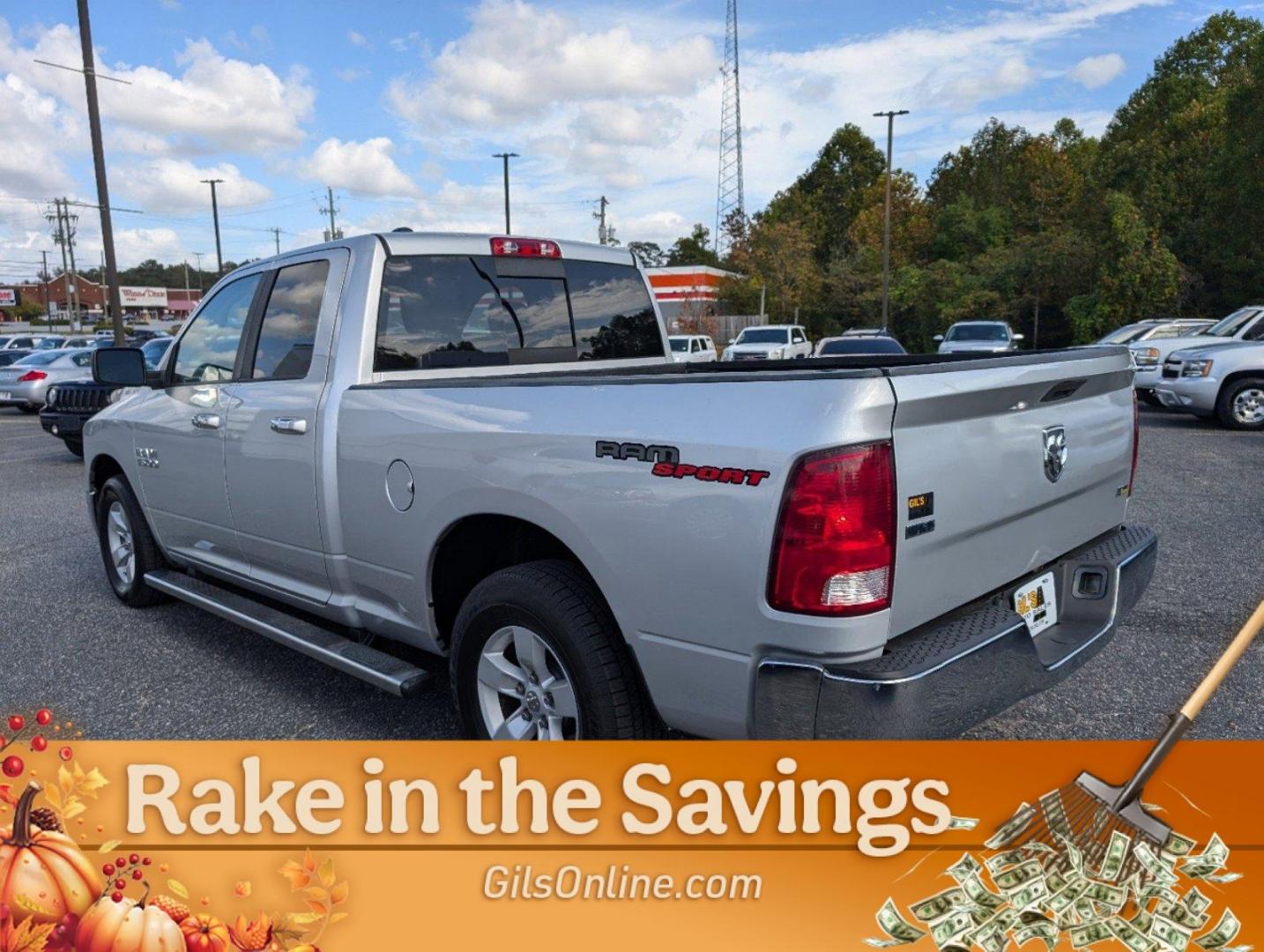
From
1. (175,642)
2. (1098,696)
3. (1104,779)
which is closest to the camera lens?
(1104,779)

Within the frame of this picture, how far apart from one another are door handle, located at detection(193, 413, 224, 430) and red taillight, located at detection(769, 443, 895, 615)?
2.94 metres

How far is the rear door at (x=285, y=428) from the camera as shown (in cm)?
363

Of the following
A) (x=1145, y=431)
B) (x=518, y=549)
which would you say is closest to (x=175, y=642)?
(x=518, y=549)

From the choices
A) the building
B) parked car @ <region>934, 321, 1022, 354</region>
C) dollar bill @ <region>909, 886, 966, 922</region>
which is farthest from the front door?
the building

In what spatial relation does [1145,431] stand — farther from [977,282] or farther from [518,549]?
[977,282]

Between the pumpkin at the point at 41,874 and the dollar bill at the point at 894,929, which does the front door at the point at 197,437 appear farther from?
the dollar bill at the point at 894,929

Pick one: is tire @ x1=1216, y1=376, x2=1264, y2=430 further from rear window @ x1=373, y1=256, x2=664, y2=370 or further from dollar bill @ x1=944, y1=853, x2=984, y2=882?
dollar bill @ x1=944, y1=853, x2=984, y2=882

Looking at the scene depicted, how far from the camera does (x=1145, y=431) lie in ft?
42.1

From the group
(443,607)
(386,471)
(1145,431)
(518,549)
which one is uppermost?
(386,471)

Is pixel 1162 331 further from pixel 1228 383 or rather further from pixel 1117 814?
pixel 1117 814

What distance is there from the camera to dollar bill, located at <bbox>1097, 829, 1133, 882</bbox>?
2.16 metres

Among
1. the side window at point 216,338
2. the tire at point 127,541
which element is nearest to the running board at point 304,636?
the tire at point 127,541

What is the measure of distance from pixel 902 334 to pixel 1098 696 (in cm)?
4203

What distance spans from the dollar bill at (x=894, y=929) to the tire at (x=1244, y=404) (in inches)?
508
